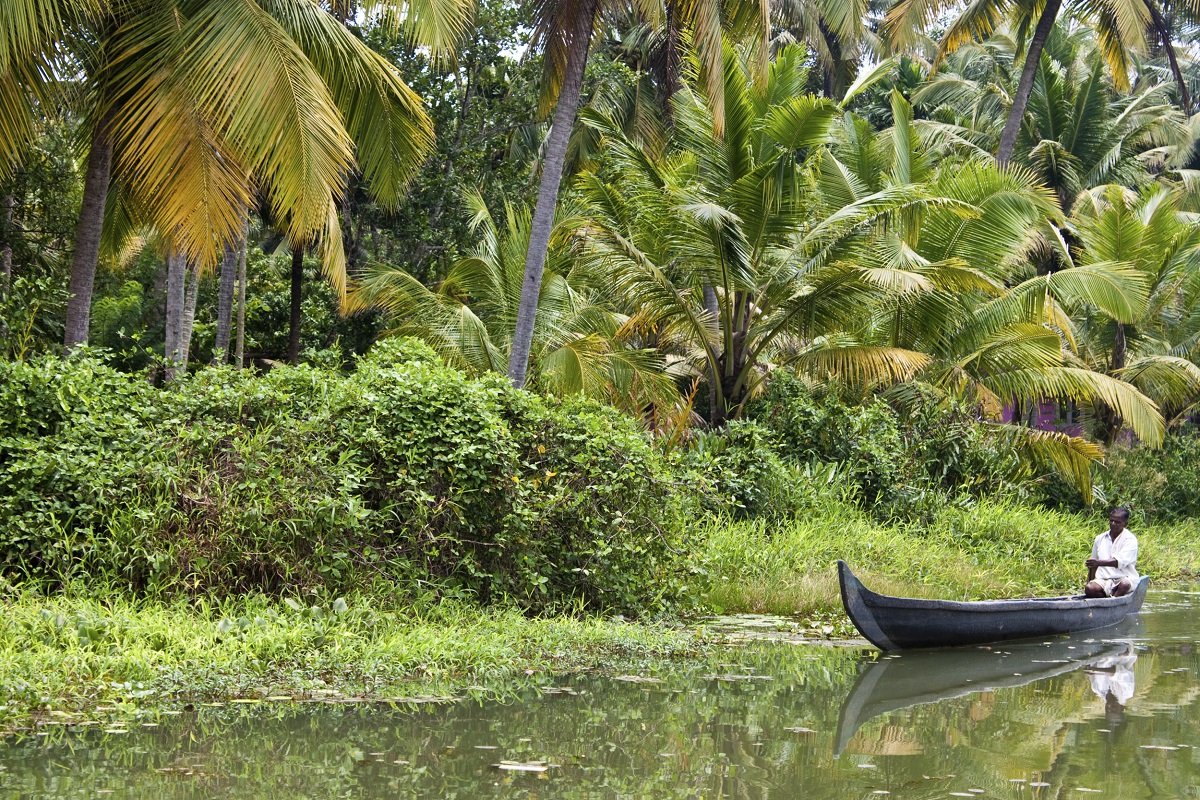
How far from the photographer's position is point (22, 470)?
23.3 ft

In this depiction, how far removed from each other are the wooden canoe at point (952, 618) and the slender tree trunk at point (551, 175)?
4226mm

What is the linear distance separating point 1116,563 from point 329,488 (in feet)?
25.8

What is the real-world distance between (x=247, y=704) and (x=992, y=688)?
4846 mm

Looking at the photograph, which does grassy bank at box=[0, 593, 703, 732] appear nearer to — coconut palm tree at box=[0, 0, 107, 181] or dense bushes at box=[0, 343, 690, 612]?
dense bushes at box=[0, 343, 690, 612]

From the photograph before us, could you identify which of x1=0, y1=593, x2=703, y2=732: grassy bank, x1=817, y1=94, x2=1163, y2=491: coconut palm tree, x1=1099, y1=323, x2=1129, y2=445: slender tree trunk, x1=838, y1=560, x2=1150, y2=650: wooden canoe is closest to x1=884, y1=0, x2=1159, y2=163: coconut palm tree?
x1=817, y1=94, x2=1163, y2=491: coconut palm tree

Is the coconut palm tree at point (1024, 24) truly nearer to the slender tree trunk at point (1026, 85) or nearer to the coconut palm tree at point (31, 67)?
the slender tree trunk at point (1026, 85)

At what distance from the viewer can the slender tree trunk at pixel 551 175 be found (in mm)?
10844

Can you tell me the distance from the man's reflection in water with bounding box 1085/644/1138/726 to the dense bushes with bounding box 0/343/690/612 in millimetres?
3183

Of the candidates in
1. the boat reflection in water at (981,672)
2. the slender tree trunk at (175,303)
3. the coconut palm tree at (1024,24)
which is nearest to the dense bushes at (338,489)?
the boat reflection in water at (981,672)

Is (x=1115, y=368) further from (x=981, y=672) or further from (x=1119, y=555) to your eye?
(x=981, y=672)

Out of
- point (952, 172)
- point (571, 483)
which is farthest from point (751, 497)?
point (952, 172)

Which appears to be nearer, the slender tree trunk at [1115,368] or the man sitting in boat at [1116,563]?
the man sitting in boat at [1116,563]

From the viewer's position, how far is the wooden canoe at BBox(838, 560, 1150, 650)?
27.1 feet

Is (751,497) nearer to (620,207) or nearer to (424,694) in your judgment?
(620,207)
